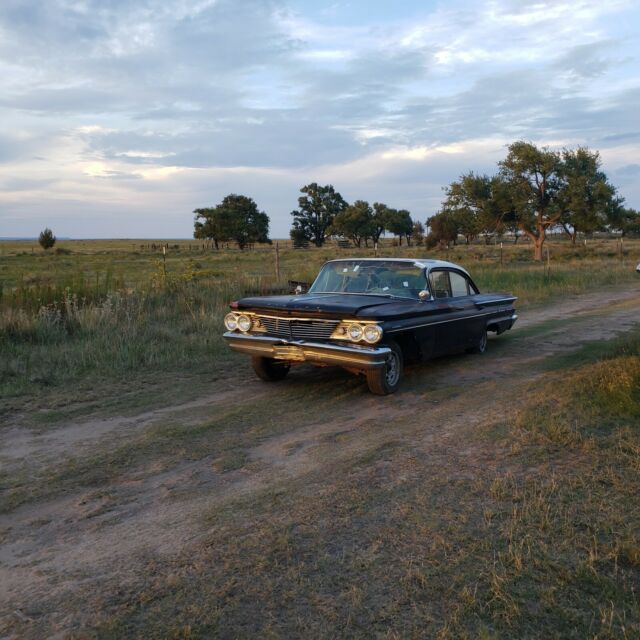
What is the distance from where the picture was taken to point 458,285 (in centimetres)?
868

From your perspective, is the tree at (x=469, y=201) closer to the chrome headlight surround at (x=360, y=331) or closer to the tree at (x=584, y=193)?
the tree at (x=584, y=193)

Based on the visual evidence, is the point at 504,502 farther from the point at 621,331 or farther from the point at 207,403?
the point at 621,331

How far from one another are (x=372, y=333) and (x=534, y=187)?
106 ft

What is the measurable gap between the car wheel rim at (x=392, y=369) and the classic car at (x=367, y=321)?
11 mm

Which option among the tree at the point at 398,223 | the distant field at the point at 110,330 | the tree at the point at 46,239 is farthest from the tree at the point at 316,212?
the distant field at the point at 110,330

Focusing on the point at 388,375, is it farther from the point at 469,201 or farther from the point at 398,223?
the point at 398,223

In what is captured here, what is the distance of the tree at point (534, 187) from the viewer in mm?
34969

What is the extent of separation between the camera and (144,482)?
444 cm

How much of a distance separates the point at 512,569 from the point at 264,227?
75.7 m

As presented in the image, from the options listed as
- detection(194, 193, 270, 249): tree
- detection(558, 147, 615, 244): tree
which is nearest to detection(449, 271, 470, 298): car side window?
detection(558, 147, 615, 244): tree

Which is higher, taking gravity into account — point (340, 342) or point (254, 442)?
point (340, 342)

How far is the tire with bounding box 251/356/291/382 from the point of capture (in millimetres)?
7461

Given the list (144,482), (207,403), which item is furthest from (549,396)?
(144,482)

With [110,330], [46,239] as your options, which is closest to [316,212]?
[46,239]
